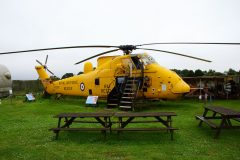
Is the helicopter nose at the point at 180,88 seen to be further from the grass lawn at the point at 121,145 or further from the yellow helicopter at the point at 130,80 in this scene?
the grass lawn at the point at 121,145

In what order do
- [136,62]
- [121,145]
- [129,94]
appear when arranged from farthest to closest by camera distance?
[136,62], [129,94], [121,145]

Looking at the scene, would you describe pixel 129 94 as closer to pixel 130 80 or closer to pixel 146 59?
pixel 130 80

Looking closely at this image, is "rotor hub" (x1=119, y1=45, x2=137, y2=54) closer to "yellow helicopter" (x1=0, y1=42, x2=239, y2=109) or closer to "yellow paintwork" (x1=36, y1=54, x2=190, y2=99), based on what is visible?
"yellow helicopter" (x1=0, y1=42, x2=239, y2=109)

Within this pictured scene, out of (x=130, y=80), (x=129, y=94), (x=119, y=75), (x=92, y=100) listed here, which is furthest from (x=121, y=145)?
(x=92, y=100)

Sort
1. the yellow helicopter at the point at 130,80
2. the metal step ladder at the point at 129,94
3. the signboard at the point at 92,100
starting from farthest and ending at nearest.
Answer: the signboard at the point at 92,100
the yellow helicopter at the point at 130,80
the metal step ladder at the point at 129,94

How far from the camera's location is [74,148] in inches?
266

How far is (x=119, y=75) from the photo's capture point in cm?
1583

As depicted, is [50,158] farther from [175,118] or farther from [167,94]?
[167,94]

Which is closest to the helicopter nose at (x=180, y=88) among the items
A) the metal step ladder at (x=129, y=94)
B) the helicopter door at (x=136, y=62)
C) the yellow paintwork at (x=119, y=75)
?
the yellow paintwork at (x=119, y=75)

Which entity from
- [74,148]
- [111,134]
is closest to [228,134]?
[111,134]

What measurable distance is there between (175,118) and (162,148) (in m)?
4.65

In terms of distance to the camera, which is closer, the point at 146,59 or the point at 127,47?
the point at 127,47

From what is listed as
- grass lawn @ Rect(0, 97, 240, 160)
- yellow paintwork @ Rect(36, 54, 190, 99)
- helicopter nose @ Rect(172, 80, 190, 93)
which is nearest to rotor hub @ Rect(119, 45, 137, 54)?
yellow paintwork @ Rect(36, 54, 190, 99)

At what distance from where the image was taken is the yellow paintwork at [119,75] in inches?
576
